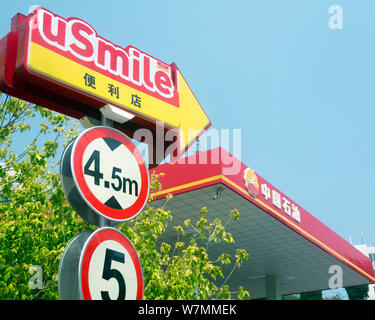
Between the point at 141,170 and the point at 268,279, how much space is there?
954 inches

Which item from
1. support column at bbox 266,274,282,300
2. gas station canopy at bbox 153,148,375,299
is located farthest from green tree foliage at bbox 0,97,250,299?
support column at bbox 266,274,282,300

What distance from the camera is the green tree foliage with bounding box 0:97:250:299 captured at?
25.3 feet

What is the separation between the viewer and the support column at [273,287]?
26.3 meters

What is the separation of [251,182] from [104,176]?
12422mm

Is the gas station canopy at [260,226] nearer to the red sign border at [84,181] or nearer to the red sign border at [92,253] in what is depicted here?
the red sign border at [84,181]

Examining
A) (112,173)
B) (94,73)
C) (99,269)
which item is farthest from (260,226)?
(99,269)

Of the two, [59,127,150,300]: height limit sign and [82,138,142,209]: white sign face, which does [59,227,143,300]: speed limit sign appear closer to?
[59,127,150,300]: height limit sign

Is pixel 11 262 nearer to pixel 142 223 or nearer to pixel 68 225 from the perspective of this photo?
pixel 68 225

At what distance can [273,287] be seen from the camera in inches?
1046

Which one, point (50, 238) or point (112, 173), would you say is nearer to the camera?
point (112, 173)

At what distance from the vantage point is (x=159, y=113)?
4.88 m

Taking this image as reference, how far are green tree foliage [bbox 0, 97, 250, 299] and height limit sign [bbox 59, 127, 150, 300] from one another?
3.66 metres

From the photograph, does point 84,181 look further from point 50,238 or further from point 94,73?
point 50,238

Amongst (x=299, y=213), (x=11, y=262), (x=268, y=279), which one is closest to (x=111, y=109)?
(x=11, y=262)
